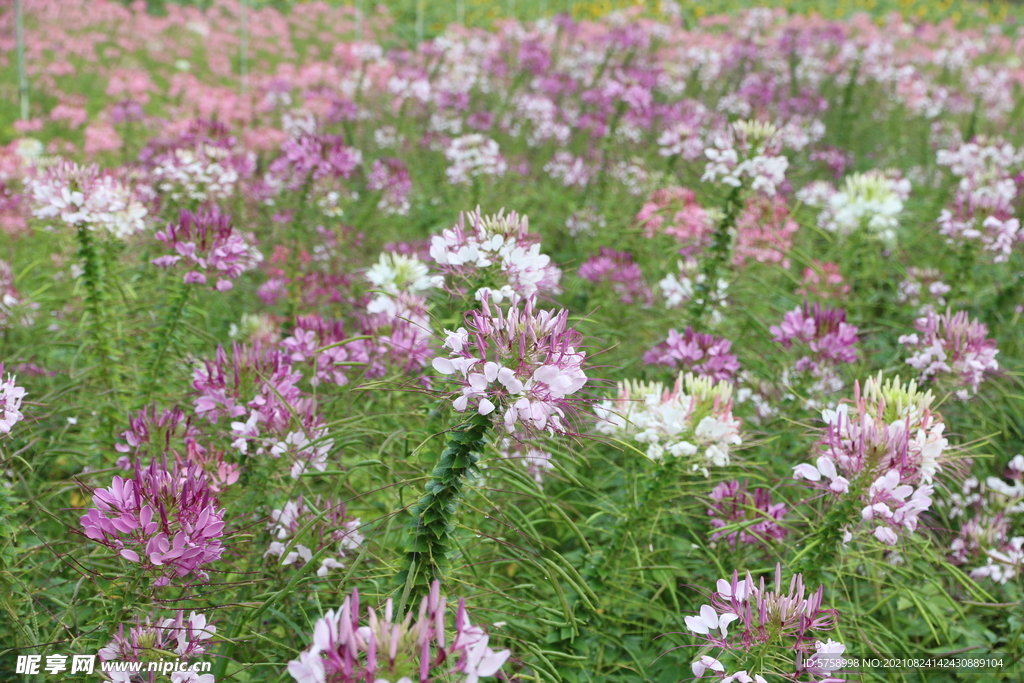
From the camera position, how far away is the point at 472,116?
17.2 feet

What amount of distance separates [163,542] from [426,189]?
12.2ft

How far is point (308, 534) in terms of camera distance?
67.5 inches

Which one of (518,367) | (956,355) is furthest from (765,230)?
(518,367)

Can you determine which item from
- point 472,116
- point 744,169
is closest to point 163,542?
point 744,169

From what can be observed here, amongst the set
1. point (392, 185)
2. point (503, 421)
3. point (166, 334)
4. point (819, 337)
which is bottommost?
point (392, 185)

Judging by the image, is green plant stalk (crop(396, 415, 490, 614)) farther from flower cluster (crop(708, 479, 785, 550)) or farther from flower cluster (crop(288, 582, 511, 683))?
flower cluster (crop(708, 479, 785, 550))

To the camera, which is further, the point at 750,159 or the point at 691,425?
the point at 750,159

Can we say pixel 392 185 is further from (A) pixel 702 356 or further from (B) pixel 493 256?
(B) pixel 493 256

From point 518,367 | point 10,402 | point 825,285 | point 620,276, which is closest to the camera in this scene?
point 518,367

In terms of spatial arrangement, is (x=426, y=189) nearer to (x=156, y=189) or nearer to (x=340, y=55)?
(x=156, y=189)

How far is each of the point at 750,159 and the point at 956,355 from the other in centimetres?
88

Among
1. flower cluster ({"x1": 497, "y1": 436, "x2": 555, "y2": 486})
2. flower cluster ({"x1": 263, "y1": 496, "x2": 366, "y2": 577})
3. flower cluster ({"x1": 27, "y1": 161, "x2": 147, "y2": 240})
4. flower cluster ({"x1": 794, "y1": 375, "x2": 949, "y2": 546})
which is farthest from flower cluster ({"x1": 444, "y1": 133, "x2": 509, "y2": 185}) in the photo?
flower cluster ({"x1": 794, "y1": 375, "x2": 949, "y2": 546})

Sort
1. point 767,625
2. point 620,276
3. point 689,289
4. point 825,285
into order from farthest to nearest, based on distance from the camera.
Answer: point 620,276 → point 825,285 → point 689,289 → point 767,625

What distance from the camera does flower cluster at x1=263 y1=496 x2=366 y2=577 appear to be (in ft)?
5.50
